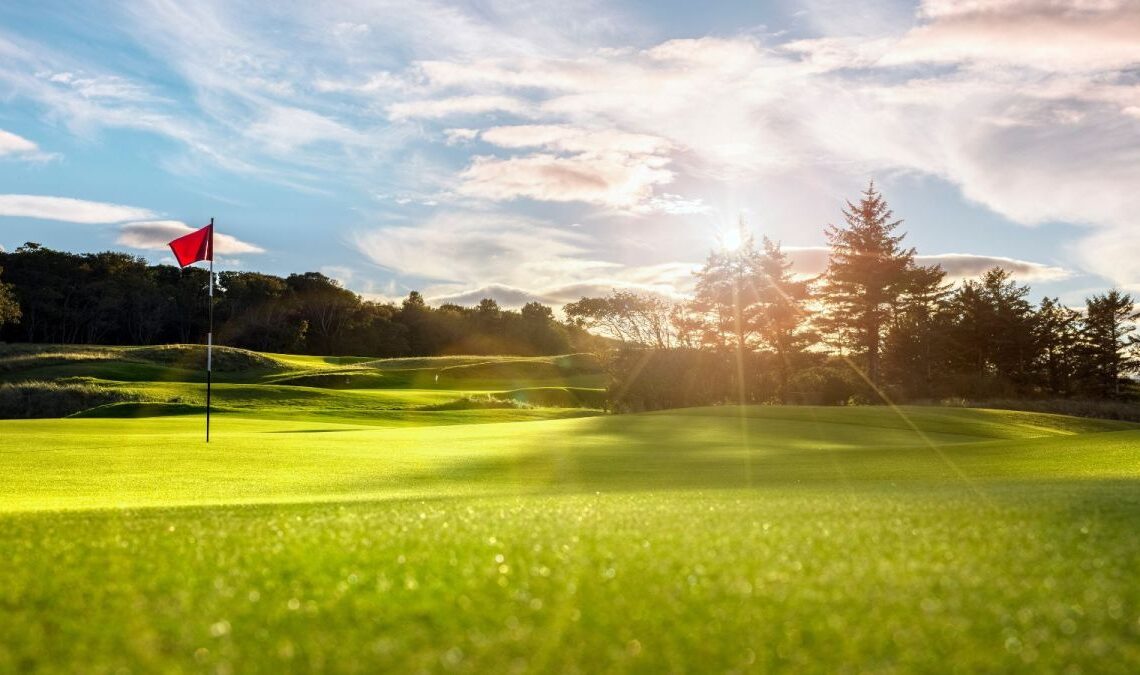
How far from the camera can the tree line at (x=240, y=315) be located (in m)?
99.4

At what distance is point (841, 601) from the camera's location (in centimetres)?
415

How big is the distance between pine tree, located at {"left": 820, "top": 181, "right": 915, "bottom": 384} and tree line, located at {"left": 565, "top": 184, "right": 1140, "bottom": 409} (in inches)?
3.6

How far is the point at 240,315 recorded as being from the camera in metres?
105

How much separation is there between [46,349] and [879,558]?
7575cm

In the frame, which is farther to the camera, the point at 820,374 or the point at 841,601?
the point at 820,374

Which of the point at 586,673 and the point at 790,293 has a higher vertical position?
the point at 790,293

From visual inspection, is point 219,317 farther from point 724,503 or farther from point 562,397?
point 724,503

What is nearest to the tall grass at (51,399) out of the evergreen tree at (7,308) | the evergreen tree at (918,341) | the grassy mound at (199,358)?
the grassy mound at (199,358)

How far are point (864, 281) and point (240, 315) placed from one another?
73777 millimetres

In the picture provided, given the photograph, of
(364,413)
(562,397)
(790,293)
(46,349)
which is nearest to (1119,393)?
(790,293)

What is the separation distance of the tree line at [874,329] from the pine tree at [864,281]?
9 centimetres

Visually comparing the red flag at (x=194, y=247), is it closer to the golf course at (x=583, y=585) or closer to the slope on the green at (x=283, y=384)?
the golf course at (x=583, y=585)

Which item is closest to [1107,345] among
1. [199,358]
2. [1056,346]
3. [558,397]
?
[1056,346]

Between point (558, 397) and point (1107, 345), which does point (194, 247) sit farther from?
point (1107, 345)
